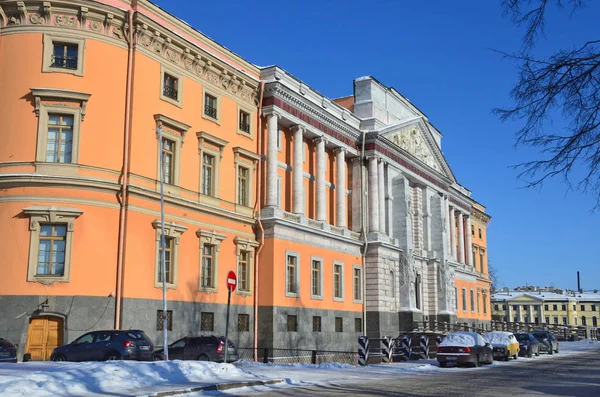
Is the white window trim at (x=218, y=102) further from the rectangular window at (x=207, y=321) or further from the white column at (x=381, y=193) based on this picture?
the white column at (x=381, y=193)

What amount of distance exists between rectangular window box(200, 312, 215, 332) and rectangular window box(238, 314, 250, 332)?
2.23 meters

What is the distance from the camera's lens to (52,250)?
26.3 metres

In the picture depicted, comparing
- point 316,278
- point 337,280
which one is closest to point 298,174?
point 316,278

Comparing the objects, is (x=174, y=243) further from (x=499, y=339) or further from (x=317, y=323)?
(x=499, y=339)

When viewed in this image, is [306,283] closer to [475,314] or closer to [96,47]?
[96,47]

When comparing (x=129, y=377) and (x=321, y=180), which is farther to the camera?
(x=321, y=180)

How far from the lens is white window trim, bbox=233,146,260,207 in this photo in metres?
35.5

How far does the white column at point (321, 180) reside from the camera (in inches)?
1631

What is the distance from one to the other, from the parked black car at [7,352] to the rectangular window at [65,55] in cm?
1177

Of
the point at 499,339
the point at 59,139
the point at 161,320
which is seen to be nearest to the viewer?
the point at 59,139

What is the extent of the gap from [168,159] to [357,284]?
18.5 m

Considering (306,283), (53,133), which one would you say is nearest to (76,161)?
(53,133)

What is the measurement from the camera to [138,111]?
1152 inches

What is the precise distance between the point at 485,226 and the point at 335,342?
44.8 meters
